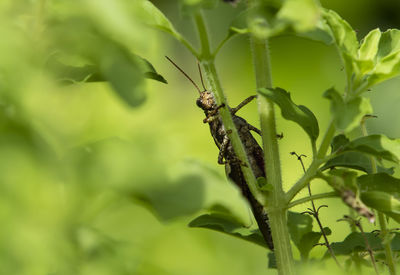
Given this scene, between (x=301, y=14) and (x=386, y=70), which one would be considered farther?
(x=386, y=70)

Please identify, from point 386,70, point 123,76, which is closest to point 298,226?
point 386,70

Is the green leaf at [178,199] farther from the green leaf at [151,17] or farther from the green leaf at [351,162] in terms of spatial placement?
the green leaf at [351,162]

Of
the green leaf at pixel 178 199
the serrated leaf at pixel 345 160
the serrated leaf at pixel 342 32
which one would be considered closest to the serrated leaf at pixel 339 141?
the serrated leaf at pixel 345 160

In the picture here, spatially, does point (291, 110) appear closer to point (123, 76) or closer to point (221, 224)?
point (221, 224)

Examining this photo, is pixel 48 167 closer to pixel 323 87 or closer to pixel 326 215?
pixel 326 215

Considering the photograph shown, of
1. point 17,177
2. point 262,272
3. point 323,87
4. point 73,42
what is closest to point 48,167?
point 17,177

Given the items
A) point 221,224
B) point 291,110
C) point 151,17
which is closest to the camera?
point 151,17
